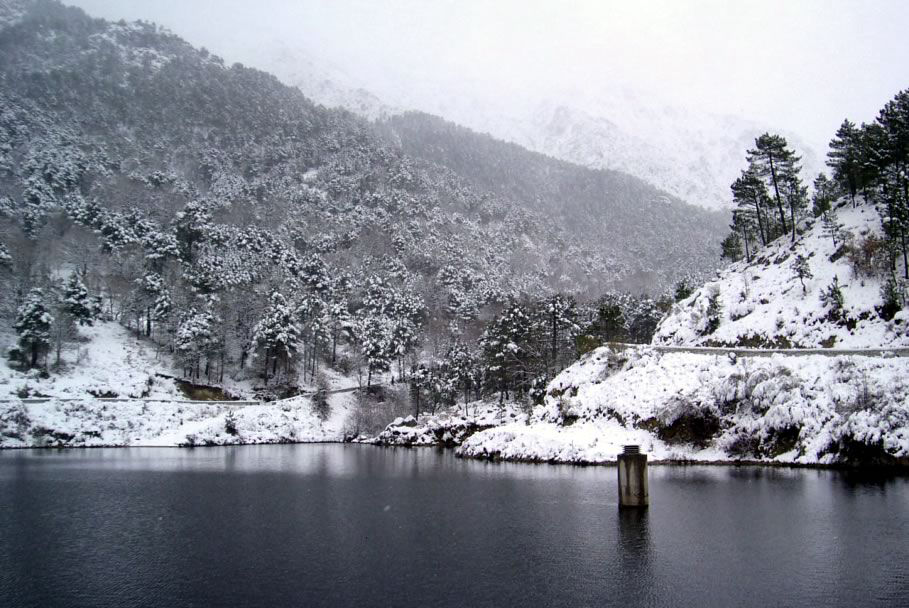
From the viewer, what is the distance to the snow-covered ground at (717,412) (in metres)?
41.2

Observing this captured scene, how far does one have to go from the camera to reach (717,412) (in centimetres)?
5009

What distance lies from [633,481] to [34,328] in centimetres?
8339

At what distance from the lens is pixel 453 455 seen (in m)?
64.8

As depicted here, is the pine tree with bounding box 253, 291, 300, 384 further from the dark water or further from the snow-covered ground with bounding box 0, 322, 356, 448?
the dark water

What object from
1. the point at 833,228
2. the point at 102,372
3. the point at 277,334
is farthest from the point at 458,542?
the point at 277,334

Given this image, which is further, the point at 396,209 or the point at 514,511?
the point at 396,209

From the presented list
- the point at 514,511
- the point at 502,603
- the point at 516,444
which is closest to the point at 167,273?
the point at 516,444

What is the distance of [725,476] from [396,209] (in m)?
162

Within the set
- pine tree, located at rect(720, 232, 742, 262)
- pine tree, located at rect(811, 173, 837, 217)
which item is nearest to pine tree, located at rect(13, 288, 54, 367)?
pine tree, located at rect(720, 232, 742, 262)

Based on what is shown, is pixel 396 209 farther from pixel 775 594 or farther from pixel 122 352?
pixel 775 594

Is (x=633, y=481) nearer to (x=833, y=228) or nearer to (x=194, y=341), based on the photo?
(x=833, y=228)

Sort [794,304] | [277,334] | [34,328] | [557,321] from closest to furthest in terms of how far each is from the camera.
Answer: [794,304], [34,328], [557,321], [277,334]

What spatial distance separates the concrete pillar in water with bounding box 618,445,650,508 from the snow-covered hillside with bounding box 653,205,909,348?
31.0m

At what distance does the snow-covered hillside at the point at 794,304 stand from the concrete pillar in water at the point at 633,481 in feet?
102
